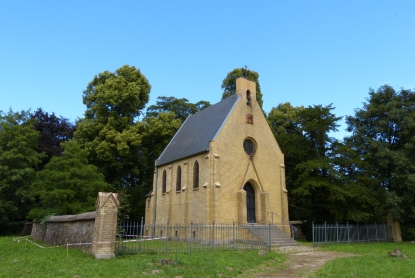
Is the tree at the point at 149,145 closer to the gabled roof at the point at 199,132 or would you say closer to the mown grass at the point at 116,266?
the gabled roof at the point at 199,132

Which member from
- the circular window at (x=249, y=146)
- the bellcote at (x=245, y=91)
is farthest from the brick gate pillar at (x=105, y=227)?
Result: the bellcote at (x=245, y=91)

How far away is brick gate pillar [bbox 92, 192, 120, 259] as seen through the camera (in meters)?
12.9

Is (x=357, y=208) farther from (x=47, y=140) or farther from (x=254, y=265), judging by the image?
(x=47, y=140)

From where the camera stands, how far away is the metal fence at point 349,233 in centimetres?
2237

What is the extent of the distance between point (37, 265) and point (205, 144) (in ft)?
50.5

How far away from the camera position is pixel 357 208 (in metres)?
25.9

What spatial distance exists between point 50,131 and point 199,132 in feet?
66.6

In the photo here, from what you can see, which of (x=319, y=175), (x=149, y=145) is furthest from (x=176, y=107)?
(x=319, y=175)

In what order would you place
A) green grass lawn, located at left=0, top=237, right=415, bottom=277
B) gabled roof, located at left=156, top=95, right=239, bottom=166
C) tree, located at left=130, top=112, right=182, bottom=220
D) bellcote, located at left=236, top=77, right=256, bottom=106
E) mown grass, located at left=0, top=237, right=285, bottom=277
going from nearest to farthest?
1. mown grass, located at left=0, top=237, right=285, bottom=277
2. green grass lawn, located at left=0, top=237, right=415, bottom=277
3. gabled roof, located at left=156, top=95, right=239, bottom=166
4. bellcote, located at left=236, top=77, right=256, bottom=106
5. tree, located at left=130, top=112, right=182, bottom=220

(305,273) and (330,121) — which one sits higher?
(330,121)

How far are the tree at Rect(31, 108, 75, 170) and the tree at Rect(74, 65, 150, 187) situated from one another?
4168 millimetres

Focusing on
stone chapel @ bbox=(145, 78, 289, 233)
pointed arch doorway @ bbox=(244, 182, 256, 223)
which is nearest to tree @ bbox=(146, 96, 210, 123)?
stone chapel @ bbox=(145, 78, 289, 233)

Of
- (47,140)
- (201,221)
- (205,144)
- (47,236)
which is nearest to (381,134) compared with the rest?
(205,144)

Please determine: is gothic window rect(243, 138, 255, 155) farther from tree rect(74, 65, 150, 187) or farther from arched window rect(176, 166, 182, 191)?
tree rect(74, 65, 150, 187)
